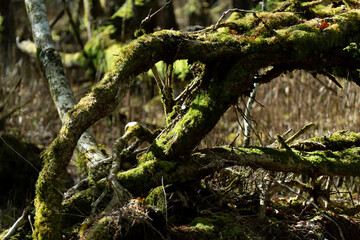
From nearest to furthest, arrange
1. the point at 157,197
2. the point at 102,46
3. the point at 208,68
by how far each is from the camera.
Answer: the point at 157,197 < the point at 208,68 < the point at 102,46

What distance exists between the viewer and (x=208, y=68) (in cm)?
337

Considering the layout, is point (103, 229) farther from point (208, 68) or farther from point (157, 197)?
point (208, 68)

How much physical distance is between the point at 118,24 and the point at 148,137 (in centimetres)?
677

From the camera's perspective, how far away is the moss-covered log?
2.64 metres

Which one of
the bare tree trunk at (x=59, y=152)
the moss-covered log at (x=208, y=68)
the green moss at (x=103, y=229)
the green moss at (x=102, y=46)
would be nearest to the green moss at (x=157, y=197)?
the moss-covered log at (x=208, y=68)

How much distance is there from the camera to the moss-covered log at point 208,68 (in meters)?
2.64

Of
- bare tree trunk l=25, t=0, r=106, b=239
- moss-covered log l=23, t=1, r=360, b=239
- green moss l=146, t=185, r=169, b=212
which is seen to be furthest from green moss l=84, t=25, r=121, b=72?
green moss l=146, t=185, r=169, b=212

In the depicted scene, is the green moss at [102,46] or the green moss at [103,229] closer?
the green moss at [103,229]

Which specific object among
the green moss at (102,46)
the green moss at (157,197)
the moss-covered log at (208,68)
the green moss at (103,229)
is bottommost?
the green moss at (103,229)

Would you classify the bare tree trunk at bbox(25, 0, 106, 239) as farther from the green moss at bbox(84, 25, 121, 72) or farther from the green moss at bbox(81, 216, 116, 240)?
the green moss at bbox(84, 25, 121, 72)

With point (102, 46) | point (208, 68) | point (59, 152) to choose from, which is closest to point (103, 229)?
point (59, 152)

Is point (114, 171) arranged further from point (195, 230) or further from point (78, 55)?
point (78, 55)

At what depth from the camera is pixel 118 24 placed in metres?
9.70

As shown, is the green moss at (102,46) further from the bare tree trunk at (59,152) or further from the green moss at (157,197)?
the green moss at (157,197)
